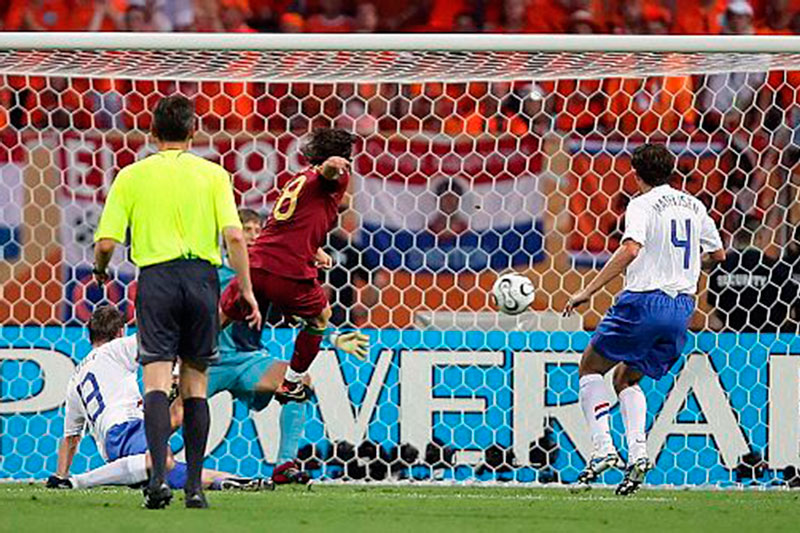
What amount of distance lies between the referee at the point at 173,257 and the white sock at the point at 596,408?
2.28 metres

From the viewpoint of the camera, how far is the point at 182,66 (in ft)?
30.3

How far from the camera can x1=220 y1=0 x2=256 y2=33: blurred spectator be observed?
12742 mm

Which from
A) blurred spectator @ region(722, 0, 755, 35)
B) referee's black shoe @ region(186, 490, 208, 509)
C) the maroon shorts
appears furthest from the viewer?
blurred spectator @ region(722, 0, 755, 35)

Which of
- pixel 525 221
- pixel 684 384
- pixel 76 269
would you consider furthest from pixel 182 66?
pixel 684 384

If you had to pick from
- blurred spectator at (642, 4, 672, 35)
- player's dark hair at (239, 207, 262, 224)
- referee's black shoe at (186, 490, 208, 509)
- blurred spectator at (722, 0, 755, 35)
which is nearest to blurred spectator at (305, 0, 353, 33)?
blurred spectator at (642, 4, 672, 35)

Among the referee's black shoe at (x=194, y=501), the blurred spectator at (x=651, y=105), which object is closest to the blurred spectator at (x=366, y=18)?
the blurred spectator at (x=651, y=105)

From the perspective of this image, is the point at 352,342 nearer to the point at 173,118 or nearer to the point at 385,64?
the point at 385,64

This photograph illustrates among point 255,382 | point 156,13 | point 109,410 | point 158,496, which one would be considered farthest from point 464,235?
point 156,13

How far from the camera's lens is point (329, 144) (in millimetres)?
8117

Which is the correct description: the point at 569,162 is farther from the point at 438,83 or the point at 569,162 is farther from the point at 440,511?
the point at 440,511

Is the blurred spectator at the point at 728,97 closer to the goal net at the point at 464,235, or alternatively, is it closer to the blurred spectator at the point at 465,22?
the goal net at the point at 464,235

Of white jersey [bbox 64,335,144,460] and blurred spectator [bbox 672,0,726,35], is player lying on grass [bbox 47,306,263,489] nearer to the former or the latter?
white jersey [bbox 64,335,144,460]

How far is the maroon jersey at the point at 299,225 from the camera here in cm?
827

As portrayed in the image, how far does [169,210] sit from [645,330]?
263 centimetres
